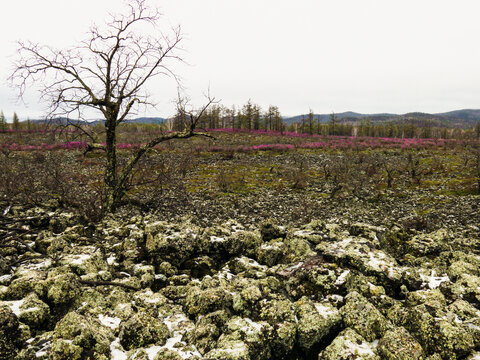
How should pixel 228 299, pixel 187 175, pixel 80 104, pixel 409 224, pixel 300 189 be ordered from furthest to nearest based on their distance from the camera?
pixel 187 175 → pixel 300 189 → pixel 409 224 → pixel 80 104 → pixel 228 299

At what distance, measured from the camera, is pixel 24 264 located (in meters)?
6.95

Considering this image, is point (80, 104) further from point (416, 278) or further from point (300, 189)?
point (300, 189)

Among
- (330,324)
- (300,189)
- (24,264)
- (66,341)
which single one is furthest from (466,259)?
(300,189)

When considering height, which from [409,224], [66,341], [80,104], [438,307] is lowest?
[409,224]

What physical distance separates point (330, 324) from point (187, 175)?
24.6 m

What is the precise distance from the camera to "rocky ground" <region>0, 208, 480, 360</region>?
4.35 metres

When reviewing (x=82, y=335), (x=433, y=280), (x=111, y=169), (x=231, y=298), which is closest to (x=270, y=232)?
(x=231, y=298)

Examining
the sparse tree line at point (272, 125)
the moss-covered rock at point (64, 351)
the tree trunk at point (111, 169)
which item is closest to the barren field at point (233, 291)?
the moss-covered rock at point (64, 351)

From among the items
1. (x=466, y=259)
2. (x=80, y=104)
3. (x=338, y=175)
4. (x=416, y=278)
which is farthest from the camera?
(x=338, y=175)

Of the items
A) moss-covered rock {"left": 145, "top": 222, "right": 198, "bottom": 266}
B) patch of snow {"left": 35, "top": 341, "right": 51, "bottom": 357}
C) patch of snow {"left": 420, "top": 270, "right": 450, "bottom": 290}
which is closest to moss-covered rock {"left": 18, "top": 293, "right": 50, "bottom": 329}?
patch of snow {"left": 35, "top": 341, "right": 51, "bottom": 357}

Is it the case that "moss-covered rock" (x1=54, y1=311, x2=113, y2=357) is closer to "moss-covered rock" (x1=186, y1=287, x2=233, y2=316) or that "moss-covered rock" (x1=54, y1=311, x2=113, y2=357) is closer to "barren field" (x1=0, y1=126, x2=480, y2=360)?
"barren field" (x1=0, y1=126, x2=480, y2=360)

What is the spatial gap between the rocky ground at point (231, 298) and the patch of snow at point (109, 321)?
23 millimetres

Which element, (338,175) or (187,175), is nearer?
(338,175)

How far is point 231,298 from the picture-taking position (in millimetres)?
5582
